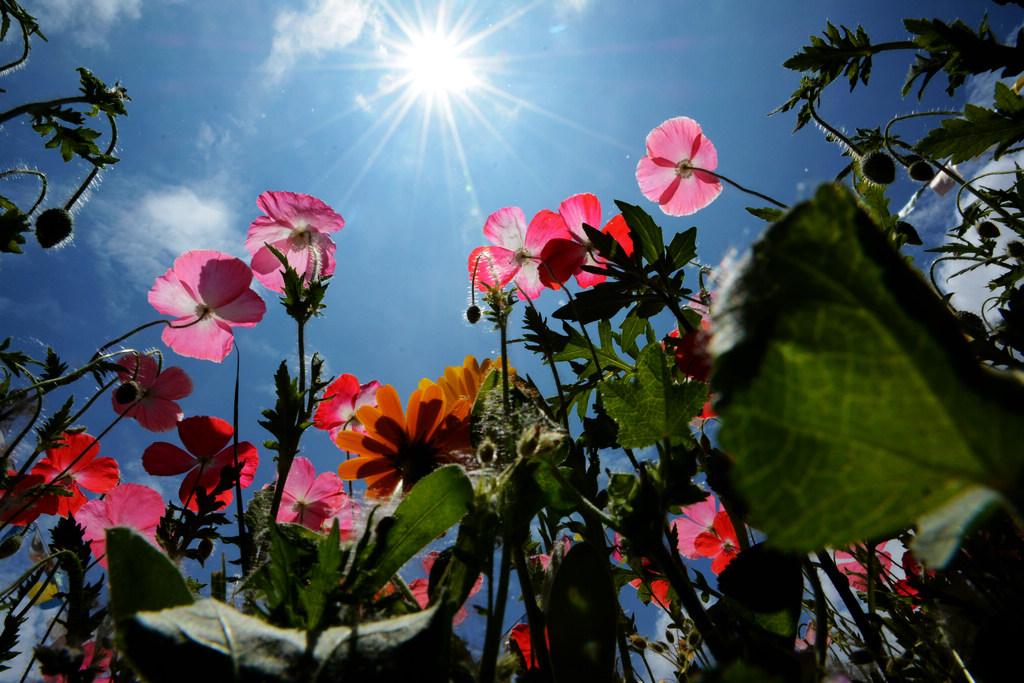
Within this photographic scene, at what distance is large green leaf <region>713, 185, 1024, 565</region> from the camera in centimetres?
19

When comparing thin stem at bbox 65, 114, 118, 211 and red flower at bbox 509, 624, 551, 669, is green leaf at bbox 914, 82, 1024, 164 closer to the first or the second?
red flower at bbox 509, 624, 551, 669

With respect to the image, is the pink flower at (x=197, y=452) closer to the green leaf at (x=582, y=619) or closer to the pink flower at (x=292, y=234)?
the pink flower at (x=292, y=234)

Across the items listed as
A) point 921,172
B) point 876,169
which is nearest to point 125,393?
point 876,169

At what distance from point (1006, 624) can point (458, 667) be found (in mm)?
534

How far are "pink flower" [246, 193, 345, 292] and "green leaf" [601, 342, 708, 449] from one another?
0.69 m

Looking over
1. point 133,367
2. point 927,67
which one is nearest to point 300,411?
point 133,367

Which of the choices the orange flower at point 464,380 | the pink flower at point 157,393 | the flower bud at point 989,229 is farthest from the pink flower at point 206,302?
the flower bud at point 989,229

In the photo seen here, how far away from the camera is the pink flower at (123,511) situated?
0.99 meters

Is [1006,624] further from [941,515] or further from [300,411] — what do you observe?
[300,411]

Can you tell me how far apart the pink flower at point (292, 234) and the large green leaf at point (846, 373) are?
96 centimetres

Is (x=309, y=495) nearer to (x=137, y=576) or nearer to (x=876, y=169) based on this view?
(x=137, y=576)

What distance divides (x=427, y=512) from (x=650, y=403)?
0.94 feet

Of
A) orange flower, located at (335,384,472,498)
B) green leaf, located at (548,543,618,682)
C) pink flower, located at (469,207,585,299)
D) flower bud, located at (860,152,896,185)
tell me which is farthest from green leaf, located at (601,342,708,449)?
flower bud, located at (860,152,896,185)

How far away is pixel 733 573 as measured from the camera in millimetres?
553
